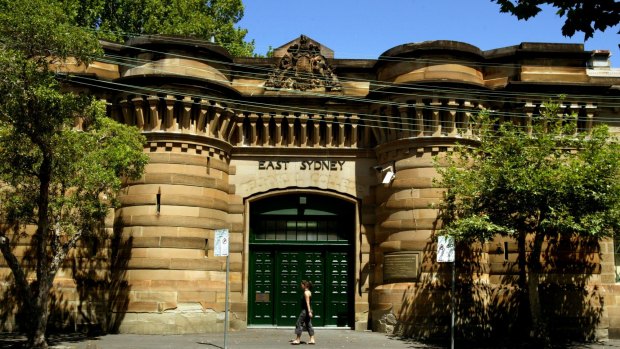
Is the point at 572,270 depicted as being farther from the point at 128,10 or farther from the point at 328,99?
the point at 128,10

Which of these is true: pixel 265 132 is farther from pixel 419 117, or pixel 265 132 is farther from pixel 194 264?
pixel 419 117

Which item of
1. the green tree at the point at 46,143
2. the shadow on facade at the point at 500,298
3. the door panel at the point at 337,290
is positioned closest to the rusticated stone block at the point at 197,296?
the green tree at the point at 46,143

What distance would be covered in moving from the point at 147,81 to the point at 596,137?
14.2 meters

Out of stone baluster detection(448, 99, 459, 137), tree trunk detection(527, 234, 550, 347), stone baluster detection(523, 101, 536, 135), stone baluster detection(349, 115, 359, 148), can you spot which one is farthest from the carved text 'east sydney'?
tree trunk detection(527, 234, 550, 347)

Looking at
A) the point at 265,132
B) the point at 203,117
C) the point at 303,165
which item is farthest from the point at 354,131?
the point at 203,117

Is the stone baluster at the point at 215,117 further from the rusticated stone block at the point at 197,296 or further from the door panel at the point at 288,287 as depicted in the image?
the rusticated stone block at the point at 197,296

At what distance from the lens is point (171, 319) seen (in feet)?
74.1

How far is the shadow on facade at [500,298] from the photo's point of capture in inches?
890

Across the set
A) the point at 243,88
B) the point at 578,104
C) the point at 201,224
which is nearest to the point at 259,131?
the point at 243,88

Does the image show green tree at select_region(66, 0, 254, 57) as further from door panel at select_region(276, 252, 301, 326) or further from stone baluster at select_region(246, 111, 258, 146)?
door panel at select_region(276, 252, 301, 326)

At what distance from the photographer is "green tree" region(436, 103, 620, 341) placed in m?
19.6

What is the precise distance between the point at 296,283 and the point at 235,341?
4.64 meters

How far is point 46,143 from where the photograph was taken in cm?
1838

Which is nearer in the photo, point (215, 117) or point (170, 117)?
point (170, 117)
